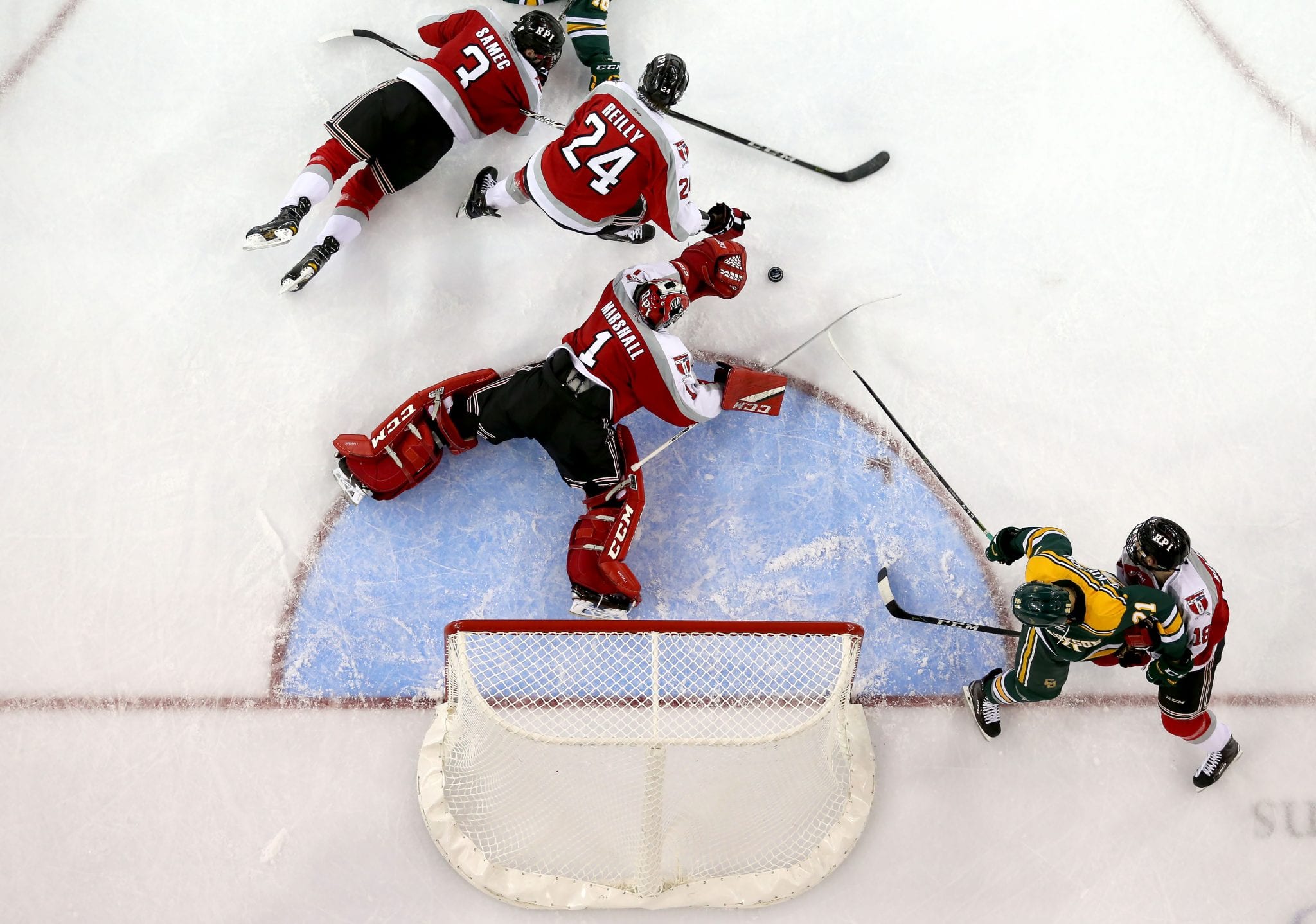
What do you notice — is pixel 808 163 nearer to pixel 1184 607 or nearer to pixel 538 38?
pixel 538 38

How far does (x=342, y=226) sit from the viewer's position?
3.65 meters

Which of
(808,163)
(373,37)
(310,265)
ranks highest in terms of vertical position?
(373,37)

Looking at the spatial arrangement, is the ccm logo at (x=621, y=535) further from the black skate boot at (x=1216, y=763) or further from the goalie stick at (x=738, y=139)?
the black skate boot at (x=1216, y=763)

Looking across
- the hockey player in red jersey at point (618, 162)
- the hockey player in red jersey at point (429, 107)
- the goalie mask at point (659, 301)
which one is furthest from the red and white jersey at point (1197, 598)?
the hockey player in red jersey at point (429, 107)

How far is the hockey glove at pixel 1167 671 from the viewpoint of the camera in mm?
3117

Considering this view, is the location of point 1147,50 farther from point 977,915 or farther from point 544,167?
point 977,915

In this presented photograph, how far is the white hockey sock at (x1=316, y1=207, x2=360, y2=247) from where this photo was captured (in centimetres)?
365

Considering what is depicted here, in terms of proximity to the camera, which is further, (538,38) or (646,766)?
(538,38)

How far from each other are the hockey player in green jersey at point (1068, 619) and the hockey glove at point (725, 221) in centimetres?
143

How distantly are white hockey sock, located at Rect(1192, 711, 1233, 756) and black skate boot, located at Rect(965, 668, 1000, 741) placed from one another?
2.18ft

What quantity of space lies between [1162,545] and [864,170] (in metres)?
1.82

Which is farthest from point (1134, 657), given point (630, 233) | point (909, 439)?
point (630, 233)

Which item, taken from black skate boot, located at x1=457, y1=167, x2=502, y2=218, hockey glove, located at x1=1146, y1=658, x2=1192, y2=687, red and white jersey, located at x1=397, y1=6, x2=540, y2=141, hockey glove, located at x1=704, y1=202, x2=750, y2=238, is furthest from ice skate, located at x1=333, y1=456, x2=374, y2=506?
hockey glove, located at x1=1146, y1=658, x2=1192, y2=687

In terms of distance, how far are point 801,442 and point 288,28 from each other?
265cm
